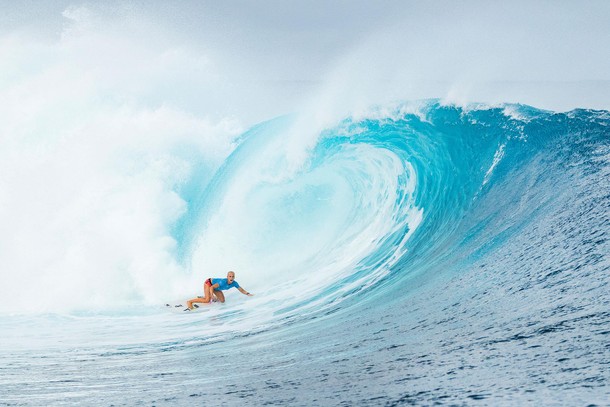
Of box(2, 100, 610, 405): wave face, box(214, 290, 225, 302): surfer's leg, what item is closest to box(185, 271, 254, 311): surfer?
box(214, 290, 225, 302): surfer's leg

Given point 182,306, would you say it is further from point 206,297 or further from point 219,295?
point 219,295

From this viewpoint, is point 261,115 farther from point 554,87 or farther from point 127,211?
point 127,211

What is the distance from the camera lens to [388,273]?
7.30 metres

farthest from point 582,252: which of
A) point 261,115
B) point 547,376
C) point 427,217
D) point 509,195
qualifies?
point 261,115

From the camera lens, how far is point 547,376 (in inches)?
104

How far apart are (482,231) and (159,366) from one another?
4.02 meters

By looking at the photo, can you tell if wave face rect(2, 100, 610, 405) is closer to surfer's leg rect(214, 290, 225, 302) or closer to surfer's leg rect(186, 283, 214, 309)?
surfer's leg rect(214, 290, 225, 302)

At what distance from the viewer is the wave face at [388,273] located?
321 centimetres

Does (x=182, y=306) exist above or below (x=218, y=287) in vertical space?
below

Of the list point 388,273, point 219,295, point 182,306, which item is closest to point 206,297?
point 219,295

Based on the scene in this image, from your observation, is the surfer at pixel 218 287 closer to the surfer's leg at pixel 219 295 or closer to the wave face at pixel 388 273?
the surfer's leg at pixel 219 295

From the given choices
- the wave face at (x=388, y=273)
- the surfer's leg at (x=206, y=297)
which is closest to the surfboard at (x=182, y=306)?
the surfer's leg at (x=206, y=297)

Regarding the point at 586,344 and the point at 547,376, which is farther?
the point at 586,344

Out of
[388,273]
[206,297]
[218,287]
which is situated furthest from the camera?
[218,287]
